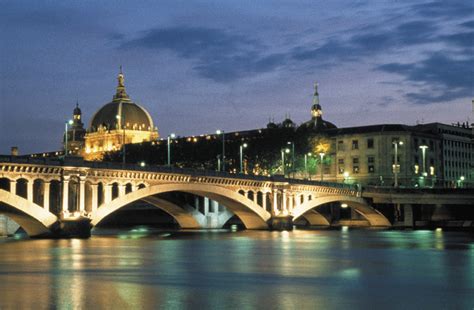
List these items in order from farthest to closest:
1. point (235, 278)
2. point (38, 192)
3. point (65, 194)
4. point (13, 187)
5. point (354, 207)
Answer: point (354, 207) → point (38, 192) → point (65, 194) → point (13, 187) → point (235, 278)

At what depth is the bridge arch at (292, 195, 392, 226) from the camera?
123 metres

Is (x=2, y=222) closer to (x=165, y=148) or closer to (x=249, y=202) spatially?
(x=249, y=202)

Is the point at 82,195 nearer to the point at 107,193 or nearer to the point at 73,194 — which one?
the point at 73,194

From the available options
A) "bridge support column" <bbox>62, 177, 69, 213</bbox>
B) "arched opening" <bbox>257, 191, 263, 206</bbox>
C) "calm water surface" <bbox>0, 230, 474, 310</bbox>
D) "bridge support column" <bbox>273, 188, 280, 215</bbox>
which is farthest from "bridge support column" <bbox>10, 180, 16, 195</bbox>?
"arched opening" <bbox>257, 191, 263, 206</bbox>

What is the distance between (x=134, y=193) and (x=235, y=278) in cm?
5056

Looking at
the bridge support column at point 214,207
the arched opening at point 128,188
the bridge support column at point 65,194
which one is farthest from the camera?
the bridge support column at point 214,207

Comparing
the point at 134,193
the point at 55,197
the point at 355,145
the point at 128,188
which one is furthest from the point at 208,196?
the point at 355,145

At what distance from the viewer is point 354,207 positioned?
14338 cm

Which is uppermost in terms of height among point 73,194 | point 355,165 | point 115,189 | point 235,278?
point 355,165

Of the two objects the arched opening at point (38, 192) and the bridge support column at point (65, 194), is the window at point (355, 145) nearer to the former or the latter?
the arched opening at point (38, 192)

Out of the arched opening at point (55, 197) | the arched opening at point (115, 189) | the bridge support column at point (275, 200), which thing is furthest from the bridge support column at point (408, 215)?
the arched opening at point (55, 197)

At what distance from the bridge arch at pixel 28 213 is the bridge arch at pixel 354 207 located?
146 feet

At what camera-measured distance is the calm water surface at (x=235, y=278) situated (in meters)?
32.7

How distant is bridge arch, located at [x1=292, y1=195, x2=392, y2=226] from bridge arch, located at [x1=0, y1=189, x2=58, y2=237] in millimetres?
44632
